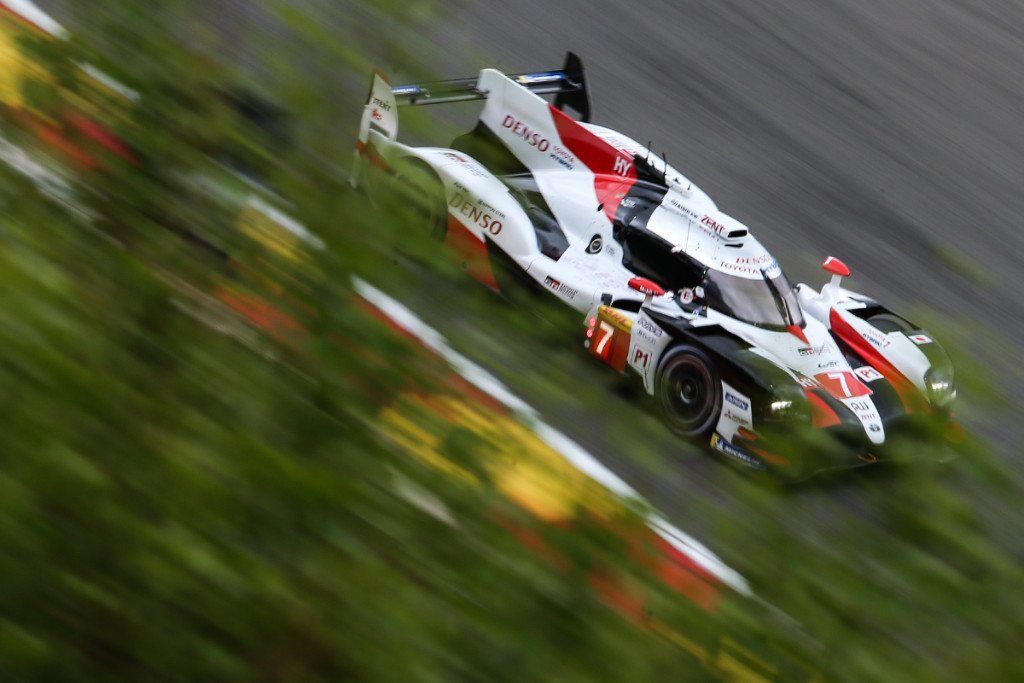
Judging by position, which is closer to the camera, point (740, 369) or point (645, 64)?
point (740, 369)

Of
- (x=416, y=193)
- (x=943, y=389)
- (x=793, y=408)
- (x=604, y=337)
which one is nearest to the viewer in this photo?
(x=416, y=193)

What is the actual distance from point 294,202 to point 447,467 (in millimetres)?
405

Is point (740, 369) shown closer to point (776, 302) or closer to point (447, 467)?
point (776, 302)

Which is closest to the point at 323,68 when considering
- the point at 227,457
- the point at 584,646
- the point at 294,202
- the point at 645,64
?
the point at 294,202

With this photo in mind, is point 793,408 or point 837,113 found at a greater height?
point 837,113

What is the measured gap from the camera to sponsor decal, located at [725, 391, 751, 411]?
5.82 meters

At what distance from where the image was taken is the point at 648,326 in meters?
6.30

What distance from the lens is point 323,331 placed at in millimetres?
1656

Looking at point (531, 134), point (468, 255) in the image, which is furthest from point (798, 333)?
point (468, 255)

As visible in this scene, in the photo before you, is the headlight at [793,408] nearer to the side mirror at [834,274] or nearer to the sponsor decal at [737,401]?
the sponsor decal at [737,401]

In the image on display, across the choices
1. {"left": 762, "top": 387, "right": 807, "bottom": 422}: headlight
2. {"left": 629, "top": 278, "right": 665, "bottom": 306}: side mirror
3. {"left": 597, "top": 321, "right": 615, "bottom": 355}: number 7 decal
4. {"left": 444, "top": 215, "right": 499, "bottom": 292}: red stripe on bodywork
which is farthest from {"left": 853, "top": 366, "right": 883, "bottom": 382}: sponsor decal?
{"left": 444, "top": 215, "right": 499, "bottom": 292}: red stripe on bodywork

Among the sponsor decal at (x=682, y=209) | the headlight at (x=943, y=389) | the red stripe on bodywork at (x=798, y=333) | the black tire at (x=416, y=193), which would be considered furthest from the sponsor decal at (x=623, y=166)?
the black tire at (x=416, y=193)

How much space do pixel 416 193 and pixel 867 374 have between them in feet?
16.5

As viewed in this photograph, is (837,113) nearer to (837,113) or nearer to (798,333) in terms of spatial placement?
(837,113)
